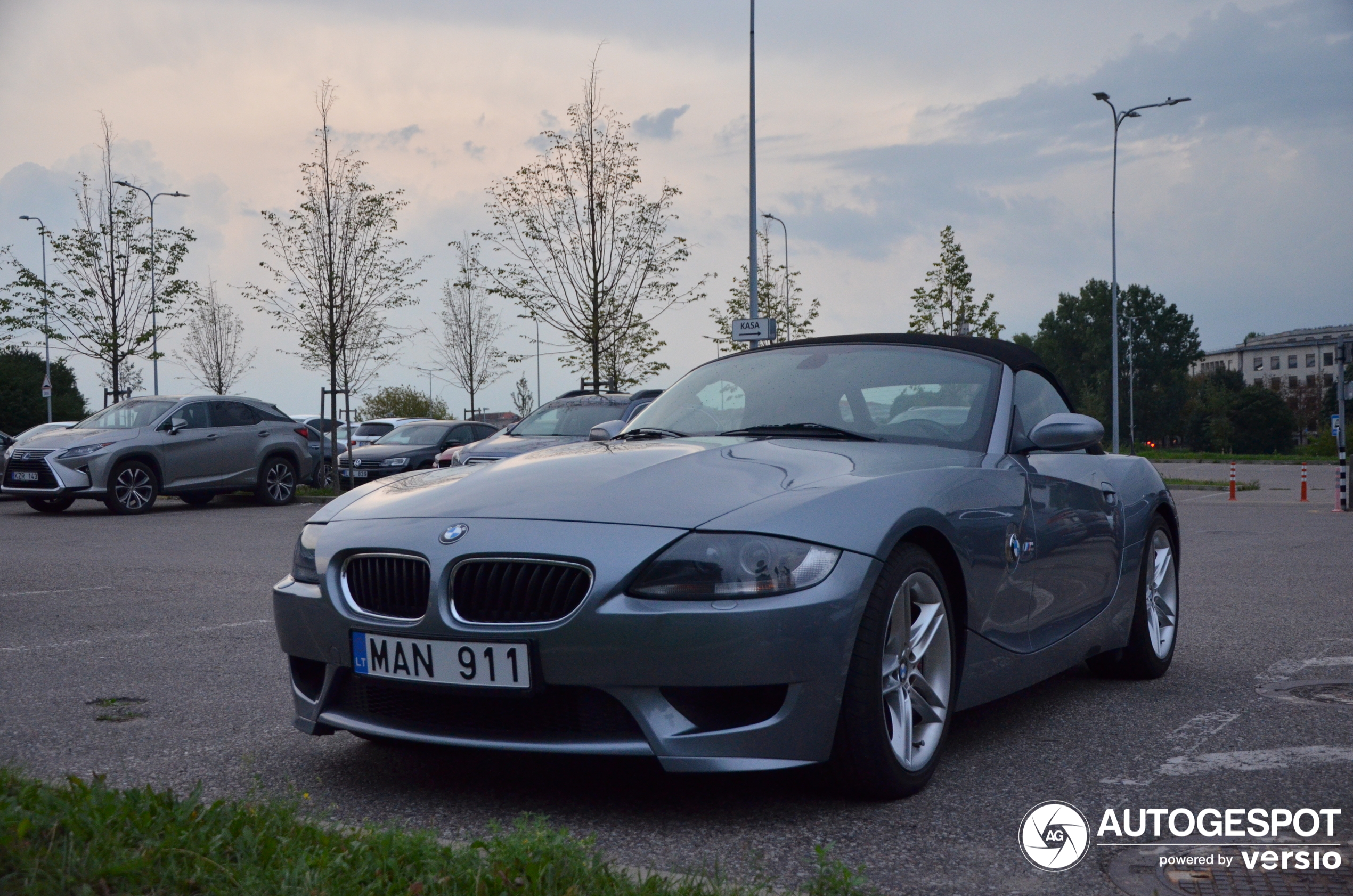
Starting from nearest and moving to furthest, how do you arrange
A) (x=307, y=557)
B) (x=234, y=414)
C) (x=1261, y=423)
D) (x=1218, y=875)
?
(x=1218, y=875)
(x=307, y=557)
(x=234, y=414)
(x=1261, y=423)

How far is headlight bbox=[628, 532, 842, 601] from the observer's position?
320 centimetres

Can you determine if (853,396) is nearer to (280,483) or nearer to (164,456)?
(164,456)

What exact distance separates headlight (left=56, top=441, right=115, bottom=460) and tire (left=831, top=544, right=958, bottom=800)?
16.5m

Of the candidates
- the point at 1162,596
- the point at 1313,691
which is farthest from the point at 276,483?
the point at 1313,691

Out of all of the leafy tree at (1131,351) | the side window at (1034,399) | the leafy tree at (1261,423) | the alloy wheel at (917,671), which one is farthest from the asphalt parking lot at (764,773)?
the leafy tree at (1131,351)

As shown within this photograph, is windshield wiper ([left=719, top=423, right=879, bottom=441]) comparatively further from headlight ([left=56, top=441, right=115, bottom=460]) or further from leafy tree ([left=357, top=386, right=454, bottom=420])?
leafy tree ([left=357, top=386, right=454, bottom=420])

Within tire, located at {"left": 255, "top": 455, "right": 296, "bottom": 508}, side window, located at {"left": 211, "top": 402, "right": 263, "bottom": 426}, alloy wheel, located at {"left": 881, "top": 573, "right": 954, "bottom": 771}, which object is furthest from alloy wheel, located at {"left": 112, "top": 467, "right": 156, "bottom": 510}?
alloy wheel, located at {"left": 881, "top": 573, "right": 954, "bottom": 771}

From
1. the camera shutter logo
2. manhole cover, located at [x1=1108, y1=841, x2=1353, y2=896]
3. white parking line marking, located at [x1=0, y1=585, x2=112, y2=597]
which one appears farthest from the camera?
white parking line marking, located at [x1=0, y1=585, x2=112, y2=597]

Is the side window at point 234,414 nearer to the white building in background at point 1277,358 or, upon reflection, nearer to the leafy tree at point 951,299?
the leafy tree at point 951,299

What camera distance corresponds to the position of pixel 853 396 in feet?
15.1

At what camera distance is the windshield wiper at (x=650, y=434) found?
15.2ft

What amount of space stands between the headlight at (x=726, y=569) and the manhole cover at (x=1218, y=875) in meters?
0.98

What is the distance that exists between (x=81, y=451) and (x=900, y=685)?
16594 millimetres

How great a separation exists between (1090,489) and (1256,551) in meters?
8.32
